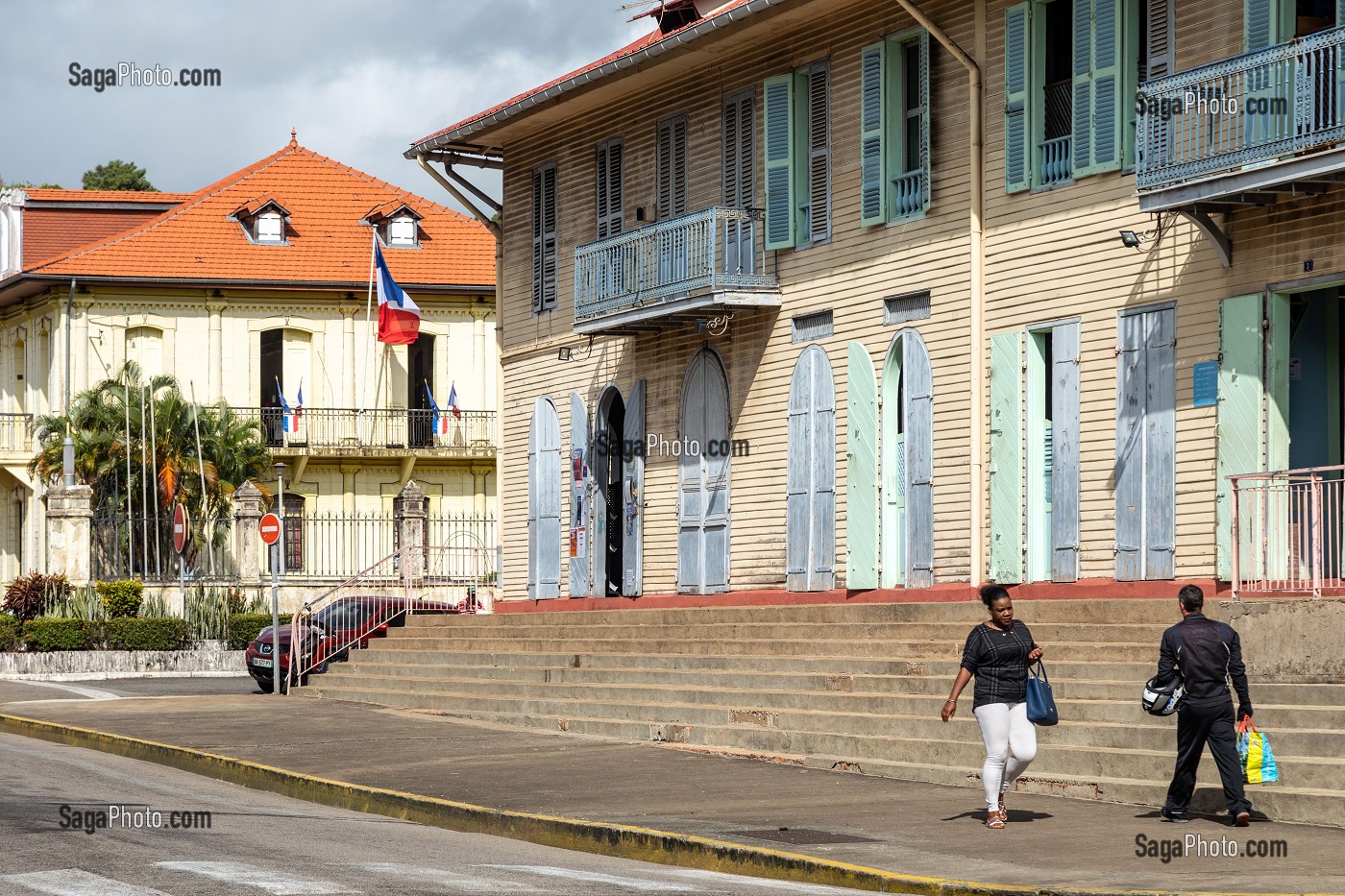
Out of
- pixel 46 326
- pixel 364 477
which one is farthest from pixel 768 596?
pixel 46 326

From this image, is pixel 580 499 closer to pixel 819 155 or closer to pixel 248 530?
pixel 819 155

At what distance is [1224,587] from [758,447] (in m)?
7.92

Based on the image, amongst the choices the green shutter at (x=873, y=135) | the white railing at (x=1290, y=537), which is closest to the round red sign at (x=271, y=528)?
the green shutter at (x=873, y=135)

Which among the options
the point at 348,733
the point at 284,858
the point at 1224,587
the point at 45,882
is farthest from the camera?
the point at 348,733

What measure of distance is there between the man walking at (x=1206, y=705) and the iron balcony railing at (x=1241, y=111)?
4.87 m

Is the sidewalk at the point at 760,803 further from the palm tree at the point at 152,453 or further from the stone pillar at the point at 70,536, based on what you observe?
the palm tree at the point at 152,453

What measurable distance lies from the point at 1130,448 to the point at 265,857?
32.7 ft

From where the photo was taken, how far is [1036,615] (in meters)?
18.7

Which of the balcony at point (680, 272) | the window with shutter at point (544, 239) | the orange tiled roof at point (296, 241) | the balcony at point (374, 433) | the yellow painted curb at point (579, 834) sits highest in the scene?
the orange tiled roof at point (296, 241)

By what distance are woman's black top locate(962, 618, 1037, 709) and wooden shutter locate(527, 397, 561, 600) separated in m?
15.6

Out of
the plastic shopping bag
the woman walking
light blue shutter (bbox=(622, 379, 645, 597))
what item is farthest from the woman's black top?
light blue shutter (bbox=(622, 379, 645, 597))

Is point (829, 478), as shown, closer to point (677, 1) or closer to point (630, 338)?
point (630, 338)

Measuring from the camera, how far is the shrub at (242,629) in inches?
1446

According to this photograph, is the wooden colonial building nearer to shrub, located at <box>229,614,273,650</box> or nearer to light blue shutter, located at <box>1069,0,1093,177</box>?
light blue shutter, located at <box>1069,0,1093,177</box>
